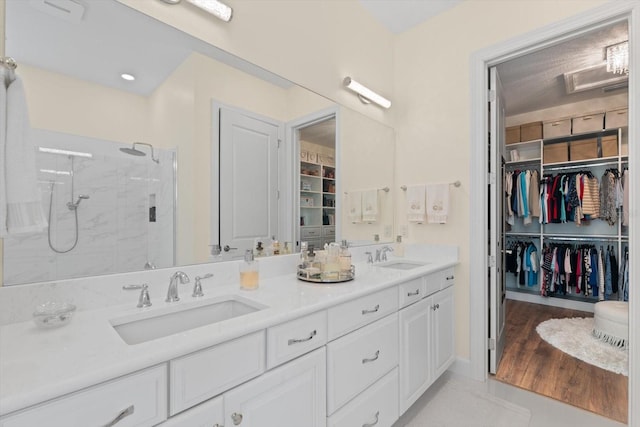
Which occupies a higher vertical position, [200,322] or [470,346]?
[200,322]

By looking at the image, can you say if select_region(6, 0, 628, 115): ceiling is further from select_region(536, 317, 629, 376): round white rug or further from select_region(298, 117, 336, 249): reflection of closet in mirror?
select_region(536, 317, 629, 376): round white rug

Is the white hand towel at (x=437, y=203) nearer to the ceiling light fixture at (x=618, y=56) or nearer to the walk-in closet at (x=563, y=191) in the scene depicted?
the walk-in closet at (x=563, y=191)

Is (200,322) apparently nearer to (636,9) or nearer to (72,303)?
(72,303)

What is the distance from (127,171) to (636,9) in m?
2.73

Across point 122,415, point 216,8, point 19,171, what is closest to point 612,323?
point 122,415

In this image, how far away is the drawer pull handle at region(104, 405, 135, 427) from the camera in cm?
68

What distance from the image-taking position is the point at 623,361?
95.6 inches

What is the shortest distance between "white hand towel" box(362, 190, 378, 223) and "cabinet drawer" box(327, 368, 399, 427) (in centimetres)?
117

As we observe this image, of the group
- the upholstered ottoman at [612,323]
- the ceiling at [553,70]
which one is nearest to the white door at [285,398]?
the ceiling at [553,70]

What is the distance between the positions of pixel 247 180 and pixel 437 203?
4.98 ft

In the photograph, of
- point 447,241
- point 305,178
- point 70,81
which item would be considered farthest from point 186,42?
point 447,241

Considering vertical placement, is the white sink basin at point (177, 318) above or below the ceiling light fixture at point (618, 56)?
below

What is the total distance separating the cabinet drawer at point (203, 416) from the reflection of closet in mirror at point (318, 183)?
114cm

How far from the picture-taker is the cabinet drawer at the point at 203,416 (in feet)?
2.58
